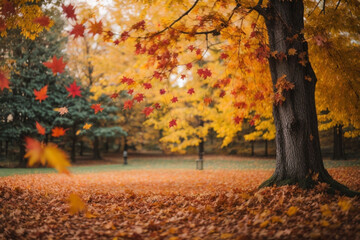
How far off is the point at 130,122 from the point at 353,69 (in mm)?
19351

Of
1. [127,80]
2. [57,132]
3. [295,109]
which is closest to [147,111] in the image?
[127,80]

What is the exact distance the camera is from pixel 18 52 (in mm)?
15648

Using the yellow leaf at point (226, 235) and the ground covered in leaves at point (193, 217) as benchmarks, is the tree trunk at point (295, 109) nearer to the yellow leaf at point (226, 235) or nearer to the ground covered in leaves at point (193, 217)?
the ground covered in leaves at point (193, 217)

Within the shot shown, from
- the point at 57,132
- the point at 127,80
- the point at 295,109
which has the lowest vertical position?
the point at 57,132

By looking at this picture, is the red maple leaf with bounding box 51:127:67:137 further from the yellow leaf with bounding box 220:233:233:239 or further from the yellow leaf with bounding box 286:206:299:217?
the yellow leaf with bounding box 286:206:299:217

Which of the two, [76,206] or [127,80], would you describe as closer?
[76,206]

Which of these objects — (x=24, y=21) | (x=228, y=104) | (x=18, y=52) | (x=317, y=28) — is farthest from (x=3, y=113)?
(x=317, y=28)

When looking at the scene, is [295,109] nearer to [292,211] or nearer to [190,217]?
[292,211]

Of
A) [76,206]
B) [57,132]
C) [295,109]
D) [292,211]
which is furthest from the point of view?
[295,109]

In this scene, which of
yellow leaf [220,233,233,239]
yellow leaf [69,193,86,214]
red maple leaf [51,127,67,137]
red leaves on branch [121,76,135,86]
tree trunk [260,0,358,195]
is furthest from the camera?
red leaves on branch [121,76,135,86]

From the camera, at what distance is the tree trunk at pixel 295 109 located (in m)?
4.84

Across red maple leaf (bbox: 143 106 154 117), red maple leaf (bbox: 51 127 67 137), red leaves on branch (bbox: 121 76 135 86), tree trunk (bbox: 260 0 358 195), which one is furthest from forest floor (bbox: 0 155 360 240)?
red leaves on branch (bbox: 121 76 135 86)

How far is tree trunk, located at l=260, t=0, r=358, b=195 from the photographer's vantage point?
4.84 metres

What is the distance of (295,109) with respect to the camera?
192 inches
